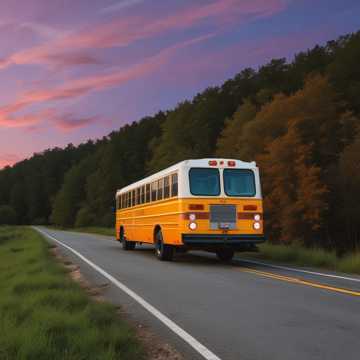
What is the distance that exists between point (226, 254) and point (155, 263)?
259 cm

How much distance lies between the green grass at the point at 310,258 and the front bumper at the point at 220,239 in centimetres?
195

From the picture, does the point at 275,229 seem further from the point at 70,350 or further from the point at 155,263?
the point at 70,350

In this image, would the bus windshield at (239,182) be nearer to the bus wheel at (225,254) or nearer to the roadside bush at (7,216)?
the bus wheel at (225,254)

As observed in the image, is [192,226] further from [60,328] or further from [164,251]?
[60,328]

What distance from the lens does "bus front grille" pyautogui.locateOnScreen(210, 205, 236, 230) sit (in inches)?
648

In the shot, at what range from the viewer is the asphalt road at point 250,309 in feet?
21.1

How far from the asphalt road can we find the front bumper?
1.14 metres

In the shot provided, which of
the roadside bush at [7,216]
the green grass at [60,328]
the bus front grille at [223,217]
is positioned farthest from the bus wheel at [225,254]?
the roadside bush at [7,216]

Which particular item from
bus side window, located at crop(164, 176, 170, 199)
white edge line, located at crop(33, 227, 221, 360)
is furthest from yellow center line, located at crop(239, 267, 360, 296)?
bus side window, located at crop(164, 176, 170, 199)

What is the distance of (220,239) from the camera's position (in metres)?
16.2

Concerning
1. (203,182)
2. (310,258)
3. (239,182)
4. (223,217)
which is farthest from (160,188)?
(310,258)

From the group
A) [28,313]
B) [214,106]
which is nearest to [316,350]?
[28,313]

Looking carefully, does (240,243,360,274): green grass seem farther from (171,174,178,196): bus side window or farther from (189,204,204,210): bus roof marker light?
(171,174,178,196): bus side window

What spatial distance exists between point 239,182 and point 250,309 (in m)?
8.52
